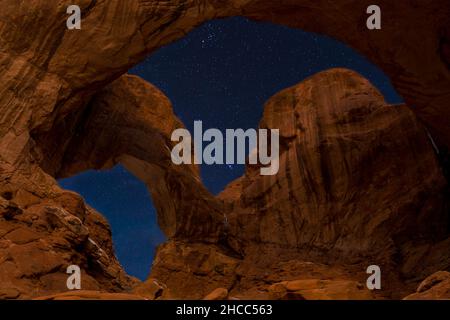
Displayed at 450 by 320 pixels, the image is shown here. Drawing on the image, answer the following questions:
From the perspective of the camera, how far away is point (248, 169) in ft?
60.5

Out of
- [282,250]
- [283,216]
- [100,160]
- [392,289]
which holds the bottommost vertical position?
[392,289]

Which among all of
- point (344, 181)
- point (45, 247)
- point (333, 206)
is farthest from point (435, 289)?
point (344, 181)

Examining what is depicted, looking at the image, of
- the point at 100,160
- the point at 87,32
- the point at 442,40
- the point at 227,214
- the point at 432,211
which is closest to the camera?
the point at 442,40

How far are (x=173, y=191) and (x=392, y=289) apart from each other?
679cm

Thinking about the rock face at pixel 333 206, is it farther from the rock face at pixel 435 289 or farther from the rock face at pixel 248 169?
the rock face at pixel 435 289

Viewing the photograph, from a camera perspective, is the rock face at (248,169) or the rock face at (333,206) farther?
the rock face at (333,206)

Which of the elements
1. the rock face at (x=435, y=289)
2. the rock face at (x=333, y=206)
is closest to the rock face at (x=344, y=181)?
the rock face at (x=333, y=206)

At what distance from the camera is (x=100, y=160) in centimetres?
1521

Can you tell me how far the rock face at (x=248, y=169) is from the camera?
9.90 metres

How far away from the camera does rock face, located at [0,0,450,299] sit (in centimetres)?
990

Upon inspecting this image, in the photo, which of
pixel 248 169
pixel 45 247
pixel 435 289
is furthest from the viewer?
pixel 248 169

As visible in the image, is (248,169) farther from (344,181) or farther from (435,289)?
(435,289)

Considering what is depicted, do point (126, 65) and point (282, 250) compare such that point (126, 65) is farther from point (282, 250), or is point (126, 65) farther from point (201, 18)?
point (282, 250)

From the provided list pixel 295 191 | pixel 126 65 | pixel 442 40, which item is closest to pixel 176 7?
pixel 126 65
